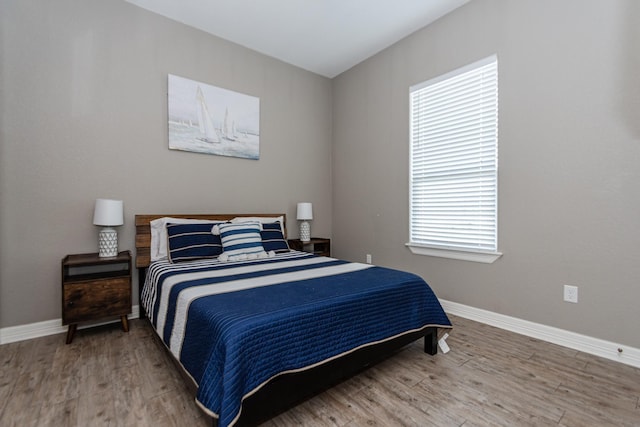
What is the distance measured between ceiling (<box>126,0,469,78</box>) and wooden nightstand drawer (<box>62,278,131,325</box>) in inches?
101

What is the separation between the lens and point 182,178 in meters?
3.21

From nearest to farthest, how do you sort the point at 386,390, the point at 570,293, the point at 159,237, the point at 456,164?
the point at 386,390 → the point at 570,293 → the point at 159,237 → the point at 456,164

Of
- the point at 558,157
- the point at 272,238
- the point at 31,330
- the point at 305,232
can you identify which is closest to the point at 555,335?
the point at 558,157

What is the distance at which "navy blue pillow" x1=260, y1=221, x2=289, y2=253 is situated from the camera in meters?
3.12

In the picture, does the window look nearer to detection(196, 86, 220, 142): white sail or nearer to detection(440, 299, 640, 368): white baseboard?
detection(440, 299, 640, 368): white baseboard

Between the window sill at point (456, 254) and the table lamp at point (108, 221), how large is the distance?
285cm

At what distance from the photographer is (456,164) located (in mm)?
3012

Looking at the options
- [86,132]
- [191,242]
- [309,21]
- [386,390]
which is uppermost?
[309,21]

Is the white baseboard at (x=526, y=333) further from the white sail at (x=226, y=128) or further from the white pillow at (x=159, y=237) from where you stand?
the white sail at (x=226, y=128)

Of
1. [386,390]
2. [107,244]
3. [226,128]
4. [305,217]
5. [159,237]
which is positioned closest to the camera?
[386,390]

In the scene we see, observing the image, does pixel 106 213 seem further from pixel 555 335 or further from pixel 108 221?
pixel 555 335

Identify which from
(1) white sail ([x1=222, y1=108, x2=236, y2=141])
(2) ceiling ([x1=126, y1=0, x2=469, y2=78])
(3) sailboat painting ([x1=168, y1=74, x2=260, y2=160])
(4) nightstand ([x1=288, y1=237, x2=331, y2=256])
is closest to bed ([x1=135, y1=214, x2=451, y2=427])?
(4) nightstand ([x1=288, y1=237, x2=331, y2=256])

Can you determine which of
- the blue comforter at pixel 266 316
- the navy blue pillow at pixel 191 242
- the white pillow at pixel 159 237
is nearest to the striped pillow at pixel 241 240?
the navy blue pillow at pixel 191 242

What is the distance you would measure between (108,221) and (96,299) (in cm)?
62
